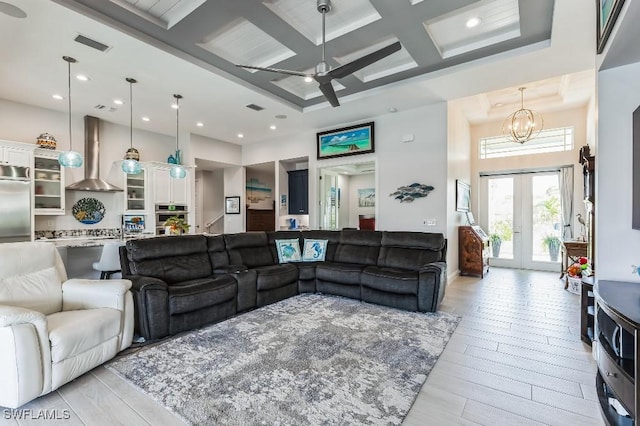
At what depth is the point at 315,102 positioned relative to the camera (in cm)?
541

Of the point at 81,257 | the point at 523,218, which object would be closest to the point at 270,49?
the point at 81,257

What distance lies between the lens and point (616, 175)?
7.67 ft

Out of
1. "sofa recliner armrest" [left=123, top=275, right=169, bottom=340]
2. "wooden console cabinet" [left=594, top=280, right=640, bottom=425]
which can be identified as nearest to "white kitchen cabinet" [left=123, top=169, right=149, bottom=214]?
"sofa recliner armrest" [left=123, top=275, right=169, bottom=340]

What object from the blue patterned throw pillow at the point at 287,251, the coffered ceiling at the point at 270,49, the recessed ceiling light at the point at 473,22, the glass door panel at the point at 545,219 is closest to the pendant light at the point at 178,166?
the coffered ceiling at the point at 270,49

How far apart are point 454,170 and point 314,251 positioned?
3.04 metres

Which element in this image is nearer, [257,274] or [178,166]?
[257,274]

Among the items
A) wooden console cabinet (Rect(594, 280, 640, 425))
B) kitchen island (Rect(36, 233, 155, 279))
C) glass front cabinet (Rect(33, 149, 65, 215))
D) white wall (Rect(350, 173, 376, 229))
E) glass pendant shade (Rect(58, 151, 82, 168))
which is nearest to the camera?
wooden console cabinet (Rect(594, 280, 640, 425))

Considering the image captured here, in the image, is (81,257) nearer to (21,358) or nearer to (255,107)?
(21,358)

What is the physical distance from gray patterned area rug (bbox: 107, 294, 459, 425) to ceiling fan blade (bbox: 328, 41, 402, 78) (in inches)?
105

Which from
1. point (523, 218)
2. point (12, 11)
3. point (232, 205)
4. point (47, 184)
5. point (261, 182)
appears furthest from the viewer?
point (261, 182)

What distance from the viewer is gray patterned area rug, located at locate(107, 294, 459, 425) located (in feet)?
6.08

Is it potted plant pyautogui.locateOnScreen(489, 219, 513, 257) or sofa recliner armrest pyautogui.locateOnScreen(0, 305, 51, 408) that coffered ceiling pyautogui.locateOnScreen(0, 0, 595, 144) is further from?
potted plant pyautogui.locateOnScreen(489, 219, 513, 257)

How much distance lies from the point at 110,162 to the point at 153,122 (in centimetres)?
123

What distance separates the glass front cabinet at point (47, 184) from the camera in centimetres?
501
